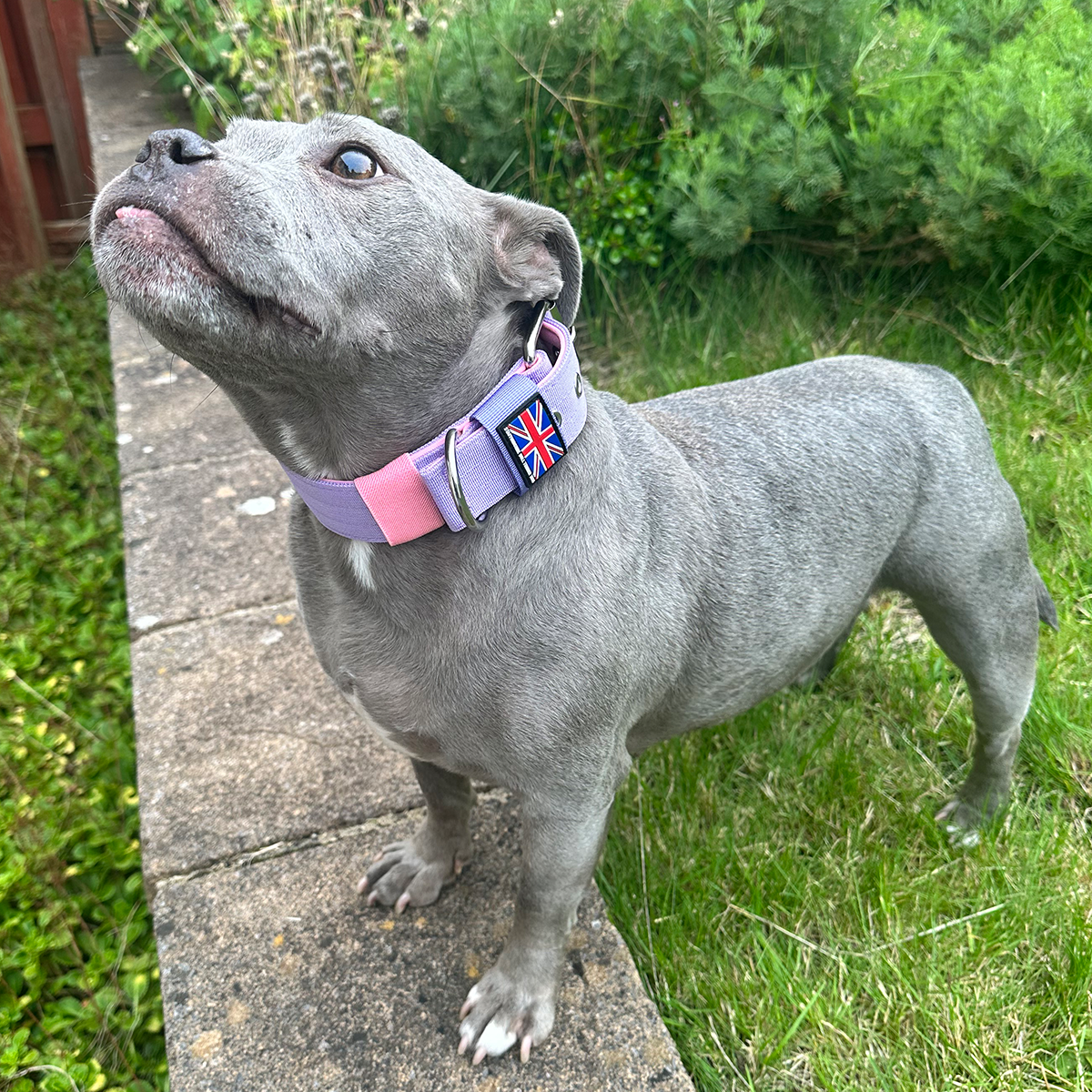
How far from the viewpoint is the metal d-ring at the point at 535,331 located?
1774mm

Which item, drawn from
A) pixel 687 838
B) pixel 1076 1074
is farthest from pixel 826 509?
pixel 1076 1074

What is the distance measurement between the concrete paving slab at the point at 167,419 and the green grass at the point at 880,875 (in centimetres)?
242

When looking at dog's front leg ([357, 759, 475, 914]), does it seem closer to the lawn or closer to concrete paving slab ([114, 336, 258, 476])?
the lawn

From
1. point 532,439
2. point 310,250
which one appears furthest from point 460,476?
point 310,250

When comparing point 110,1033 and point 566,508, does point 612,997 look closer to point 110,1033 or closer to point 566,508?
point 566,508

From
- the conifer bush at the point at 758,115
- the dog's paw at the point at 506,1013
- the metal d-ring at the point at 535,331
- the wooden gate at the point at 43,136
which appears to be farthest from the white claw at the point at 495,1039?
the wooden gate at the point at 43,136

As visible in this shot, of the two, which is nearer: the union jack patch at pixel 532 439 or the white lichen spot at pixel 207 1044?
the union jack patch at pixel 532 439

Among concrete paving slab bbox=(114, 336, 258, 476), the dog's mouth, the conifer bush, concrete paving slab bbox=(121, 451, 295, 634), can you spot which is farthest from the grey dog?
concrete paving slab bbox=(114, 336, 258, 476)

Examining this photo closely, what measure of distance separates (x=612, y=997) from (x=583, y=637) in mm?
870

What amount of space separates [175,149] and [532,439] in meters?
0.72

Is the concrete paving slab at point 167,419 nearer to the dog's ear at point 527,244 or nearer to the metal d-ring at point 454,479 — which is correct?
the dog's ear at point 527,244

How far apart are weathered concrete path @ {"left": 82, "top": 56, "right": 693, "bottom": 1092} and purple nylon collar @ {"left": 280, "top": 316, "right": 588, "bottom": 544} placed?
1061 millimetres

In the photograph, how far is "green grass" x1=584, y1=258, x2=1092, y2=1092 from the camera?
7.20 feet

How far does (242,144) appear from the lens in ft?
5.64
